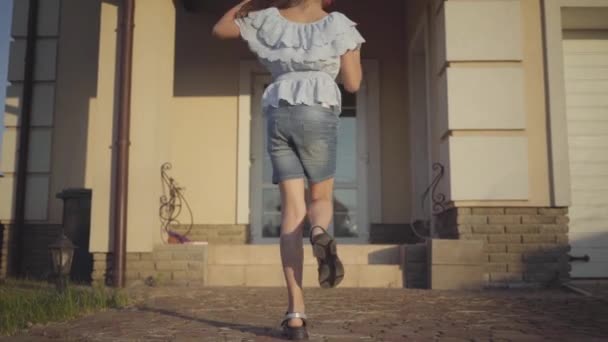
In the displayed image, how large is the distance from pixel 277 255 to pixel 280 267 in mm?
199

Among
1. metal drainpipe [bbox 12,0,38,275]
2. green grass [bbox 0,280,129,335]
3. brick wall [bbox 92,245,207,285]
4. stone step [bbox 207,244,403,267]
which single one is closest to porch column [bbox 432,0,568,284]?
stone step [bbox 207,244,403,267]

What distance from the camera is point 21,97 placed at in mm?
8258

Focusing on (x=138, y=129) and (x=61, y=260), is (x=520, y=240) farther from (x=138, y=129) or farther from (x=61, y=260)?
(x=61, y=260)

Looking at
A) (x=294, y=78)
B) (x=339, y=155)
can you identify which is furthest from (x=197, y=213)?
(x=294, y=78)

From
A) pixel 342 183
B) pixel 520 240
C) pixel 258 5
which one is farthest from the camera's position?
pixel 342 183

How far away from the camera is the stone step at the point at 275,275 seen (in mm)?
6043

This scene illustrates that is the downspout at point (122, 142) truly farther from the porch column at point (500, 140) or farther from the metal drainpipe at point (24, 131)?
the porch column at point (500, 140)

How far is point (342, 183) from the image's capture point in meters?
8.55

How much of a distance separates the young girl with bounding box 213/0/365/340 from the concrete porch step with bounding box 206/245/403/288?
3136 mm

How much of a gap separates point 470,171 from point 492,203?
1.11 feet

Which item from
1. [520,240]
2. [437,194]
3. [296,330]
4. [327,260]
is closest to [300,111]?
[327,260]

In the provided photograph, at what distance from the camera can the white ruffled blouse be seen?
116 inches

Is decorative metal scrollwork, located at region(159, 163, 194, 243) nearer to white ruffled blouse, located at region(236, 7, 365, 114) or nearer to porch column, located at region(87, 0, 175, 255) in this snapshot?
porch column, located at region(87, 0, 175, 255)

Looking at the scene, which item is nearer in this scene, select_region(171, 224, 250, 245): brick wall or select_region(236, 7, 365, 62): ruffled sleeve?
select_region(236, 7, 365, 62): ruffled sleeve
